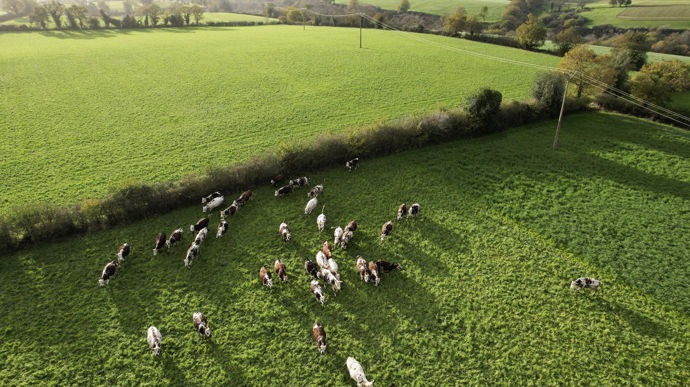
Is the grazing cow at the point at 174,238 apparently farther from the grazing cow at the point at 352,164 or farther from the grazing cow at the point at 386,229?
the grazing cow at the point at 352,164

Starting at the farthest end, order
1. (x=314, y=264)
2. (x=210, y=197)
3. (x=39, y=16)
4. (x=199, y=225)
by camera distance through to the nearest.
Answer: (x=39, y=16) → (x=210, y=197) → (x=199, y=225) → (x=314, y=264)

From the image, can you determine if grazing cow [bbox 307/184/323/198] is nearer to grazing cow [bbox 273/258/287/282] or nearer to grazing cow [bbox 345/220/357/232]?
grazing cow [bbox 345/220/357/232]

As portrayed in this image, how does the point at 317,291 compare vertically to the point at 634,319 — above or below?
above

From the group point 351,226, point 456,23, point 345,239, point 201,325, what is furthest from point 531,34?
point 201,325

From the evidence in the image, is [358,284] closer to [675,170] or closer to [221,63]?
[675,170]

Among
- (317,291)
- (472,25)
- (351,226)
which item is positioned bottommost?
(317,291)

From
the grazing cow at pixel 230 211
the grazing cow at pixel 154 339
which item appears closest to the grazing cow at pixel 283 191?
the grazing cow at pixel 230 211

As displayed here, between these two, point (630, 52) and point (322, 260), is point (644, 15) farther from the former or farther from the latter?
point (322, 260)
